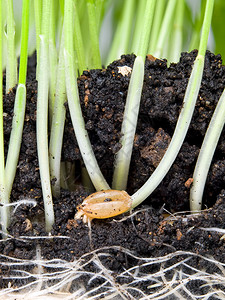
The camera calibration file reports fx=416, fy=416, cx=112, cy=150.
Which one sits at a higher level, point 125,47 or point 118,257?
point 125,47

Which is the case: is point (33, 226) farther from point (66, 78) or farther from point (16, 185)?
point (66, 78)

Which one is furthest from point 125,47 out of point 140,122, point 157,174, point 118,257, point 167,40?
point 118,257

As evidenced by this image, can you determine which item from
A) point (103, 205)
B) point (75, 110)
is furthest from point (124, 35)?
point (103, 205)

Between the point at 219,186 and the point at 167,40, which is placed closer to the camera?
the point at 219,186

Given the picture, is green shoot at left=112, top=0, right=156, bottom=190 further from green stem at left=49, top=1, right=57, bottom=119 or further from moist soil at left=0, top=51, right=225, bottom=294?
green stem at left=49, top=1, right=57, bottom=119

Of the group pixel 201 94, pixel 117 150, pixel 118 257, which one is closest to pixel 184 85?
pixel 201 94

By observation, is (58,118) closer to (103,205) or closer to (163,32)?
(103,205)

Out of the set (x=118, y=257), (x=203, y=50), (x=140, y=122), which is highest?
(x=203, y=50)
